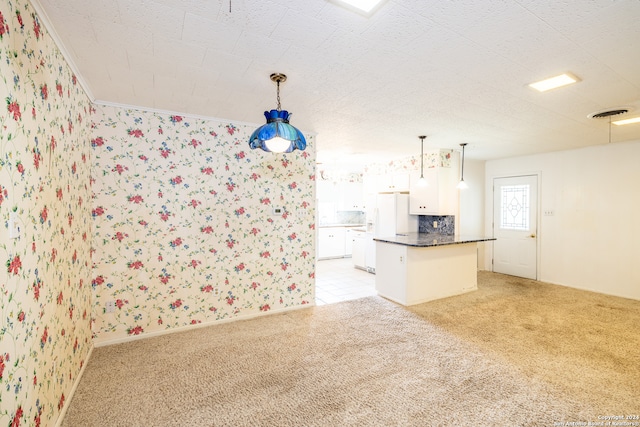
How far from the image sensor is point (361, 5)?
1526mm

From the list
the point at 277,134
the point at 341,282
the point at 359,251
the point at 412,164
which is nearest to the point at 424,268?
the point at 341,282

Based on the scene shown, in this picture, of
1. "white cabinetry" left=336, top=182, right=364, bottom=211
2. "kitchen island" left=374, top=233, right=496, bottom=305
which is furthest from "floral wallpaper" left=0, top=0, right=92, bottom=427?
"white cabinetry" left=336, top=182, right=364, bottom=211

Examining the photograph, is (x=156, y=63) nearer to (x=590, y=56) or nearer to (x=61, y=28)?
(x=61, y=28)

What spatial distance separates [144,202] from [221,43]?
79.0 inches

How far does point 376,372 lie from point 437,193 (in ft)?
11.7

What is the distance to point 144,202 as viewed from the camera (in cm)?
314

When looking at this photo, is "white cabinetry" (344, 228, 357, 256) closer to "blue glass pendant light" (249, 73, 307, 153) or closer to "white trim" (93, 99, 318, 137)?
"white trim" (93, 99, 318, 137)

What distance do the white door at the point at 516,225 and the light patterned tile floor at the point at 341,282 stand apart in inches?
107

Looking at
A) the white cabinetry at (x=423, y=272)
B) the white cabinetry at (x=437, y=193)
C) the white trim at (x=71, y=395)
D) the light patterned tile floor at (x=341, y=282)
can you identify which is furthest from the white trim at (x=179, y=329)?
the white cabinetry at (x=437, y=193)

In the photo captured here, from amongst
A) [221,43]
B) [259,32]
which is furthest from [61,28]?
[259,32]

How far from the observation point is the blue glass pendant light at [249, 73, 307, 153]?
2.06 meters

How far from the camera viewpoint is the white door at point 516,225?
5578 mm

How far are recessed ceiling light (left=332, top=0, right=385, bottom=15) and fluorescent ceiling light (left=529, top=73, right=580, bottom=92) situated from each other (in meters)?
1.72

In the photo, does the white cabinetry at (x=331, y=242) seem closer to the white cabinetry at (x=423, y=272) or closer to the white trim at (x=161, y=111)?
the white cabinetry at (x=423, y=272)
